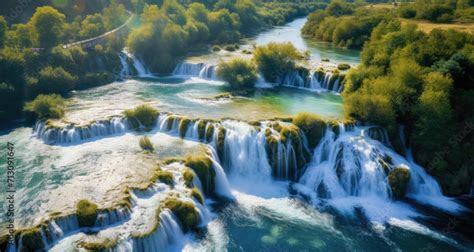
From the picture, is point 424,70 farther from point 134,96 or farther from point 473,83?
point 134,96

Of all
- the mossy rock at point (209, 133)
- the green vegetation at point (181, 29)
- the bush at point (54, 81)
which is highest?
the green vegetation at point (181, 29)

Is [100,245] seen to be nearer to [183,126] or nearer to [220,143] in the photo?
[220,143]

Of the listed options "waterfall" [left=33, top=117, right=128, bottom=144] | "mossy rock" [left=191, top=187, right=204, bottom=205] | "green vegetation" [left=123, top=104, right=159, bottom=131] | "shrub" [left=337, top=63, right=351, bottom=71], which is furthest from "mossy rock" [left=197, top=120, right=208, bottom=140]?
"shrub" [left=337, top=63, right=351, bottom=71]

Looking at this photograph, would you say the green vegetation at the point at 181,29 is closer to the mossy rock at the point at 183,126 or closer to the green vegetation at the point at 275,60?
the green vegetation at the point at 275,60

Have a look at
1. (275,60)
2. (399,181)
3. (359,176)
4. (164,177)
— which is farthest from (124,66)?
(399,181)

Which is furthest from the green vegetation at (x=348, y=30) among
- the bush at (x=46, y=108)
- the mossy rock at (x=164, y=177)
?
the mossy rock at (x=164, y=177)

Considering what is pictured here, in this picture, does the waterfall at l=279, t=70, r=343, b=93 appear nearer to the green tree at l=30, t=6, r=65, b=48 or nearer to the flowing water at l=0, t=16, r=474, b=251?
the flowing water at l=0, t=16, r=474, b=251
